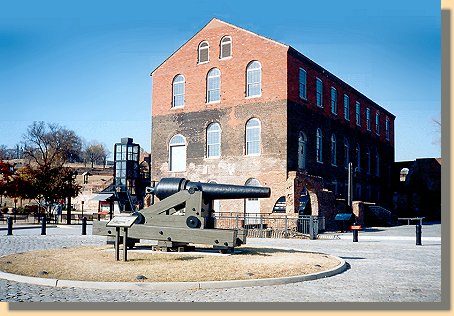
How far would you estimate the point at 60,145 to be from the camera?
3275cm

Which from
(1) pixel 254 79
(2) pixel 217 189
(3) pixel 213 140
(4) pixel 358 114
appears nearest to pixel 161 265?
(2) pixel 217 189

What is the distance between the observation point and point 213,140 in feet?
102

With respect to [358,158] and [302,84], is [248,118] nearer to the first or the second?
[302,84]

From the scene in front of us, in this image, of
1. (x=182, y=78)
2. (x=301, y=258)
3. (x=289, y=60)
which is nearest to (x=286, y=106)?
(x=289, y=60)

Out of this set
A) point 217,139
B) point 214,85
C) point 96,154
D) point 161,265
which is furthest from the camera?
point 96,154

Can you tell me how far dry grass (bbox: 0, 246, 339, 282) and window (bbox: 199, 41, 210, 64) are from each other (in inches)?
799

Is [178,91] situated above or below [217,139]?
above

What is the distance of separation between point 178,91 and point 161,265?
23524 mm

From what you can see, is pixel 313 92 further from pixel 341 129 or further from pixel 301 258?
pixel 301 258

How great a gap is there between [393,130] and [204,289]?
4252cm

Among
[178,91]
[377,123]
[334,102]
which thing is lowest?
[377,123]

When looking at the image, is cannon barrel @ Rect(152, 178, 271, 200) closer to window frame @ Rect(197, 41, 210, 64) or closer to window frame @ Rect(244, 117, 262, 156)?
window frame @ Rect(244, 117, 262, 156)

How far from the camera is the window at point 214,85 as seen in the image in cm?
3122

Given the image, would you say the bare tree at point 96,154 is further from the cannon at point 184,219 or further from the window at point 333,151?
the cannon at point 184,219
